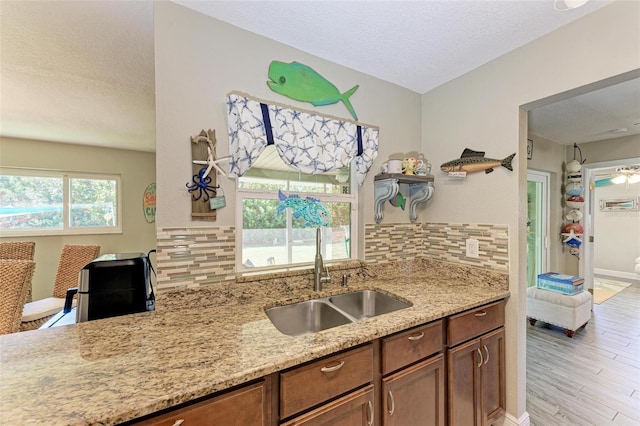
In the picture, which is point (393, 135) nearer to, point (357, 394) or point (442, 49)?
point (442, 49)

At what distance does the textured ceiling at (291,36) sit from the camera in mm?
1383

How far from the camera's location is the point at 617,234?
5.47 metres

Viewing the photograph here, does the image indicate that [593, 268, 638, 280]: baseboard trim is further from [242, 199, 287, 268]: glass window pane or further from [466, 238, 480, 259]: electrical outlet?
[242, 199, 287, 268]: glass window pane

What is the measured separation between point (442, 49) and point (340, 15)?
Answer: 762 mm

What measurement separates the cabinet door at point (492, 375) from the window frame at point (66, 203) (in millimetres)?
5091

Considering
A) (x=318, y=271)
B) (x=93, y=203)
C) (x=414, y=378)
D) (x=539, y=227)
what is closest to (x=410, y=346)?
(x=414, y=378)

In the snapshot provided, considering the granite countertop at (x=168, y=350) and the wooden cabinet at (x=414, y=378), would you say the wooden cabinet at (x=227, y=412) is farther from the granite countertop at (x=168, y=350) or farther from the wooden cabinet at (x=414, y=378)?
the wooden cabinet at (x=414, y=378)

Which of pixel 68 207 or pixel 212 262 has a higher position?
pixel 68 207

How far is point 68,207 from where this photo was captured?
12.7 ft

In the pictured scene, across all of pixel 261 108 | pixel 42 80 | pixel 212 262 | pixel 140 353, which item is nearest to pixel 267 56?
pixel 261 108

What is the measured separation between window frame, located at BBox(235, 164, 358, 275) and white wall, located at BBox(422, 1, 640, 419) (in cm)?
72

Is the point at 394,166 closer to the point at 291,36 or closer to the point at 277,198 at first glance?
the point at 277,198

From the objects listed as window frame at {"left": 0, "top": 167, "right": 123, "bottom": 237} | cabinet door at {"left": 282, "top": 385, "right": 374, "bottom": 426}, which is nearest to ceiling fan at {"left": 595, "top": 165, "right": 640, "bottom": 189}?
cabinet door at {"left": 282, "top": 385, "right": 374, "bottom": 426}

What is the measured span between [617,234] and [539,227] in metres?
3.74
